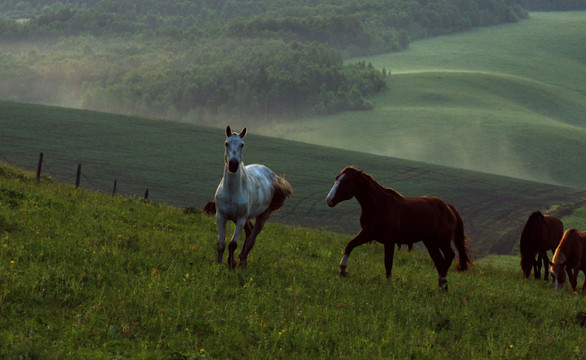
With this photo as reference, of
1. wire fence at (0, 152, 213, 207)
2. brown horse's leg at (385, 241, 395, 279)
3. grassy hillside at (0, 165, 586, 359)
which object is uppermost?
brown horse's leg at (385, 241, 395, 279)

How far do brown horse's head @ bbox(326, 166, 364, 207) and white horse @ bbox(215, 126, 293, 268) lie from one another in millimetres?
1827

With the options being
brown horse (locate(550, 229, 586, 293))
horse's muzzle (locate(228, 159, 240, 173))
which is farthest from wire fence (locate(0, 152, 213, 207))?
horse's muzzle (locate(228, 159, 240, 173))

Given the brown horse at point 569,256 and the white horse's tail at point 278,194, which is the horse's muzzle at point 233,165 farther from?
the brown horse at point 569,256

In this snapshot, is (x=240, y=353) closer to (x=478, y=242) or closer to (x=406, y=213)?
(x=406, y=213)

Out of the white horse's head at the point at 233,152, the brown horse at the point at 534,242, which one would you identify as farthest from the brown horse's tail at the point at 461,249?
the brown horse at the point at 534,242

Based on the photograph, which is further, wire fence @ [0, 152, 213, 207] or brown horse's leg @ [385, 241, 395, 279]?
wire fence @ [0, 152, 213, 207]

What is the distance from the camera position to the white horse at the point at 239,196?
12.9 meters

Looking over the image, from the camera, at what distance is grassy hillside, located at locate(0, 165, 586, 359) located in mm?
7812

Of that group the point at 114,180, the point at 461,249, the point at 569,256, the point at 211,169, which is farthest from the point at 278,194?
the point at 211,169

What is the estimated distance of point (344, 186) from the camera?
13.3 m

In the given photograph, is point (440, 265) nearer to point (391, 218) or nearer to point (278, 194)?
point (391, 218)

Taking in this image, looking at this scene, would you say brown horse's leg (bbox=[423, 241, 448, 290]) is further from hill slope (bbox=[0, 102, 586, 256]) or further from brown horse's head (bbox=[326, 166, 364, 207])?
hill slope (bbox=[0, 102, 586, 256])

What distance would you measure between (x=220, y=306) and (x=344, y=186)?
4675 mm

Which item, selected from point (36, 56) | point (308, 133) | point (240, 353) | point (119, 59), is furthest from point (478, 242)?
point (36, 56)
